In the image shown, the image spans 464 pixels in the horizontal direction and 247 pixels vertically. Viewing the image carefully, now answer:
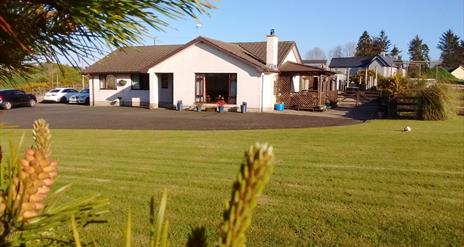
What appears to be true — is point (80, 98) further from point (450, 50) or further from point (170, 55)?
point (450, 50)

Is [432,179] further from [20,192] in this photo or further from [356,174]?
[20,192]

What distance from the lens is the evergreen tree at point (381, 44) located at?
100975 millimetres

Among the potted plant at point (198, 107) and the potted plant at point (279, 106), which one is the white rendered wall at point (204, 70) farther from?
the potted plant at point (279, 106)

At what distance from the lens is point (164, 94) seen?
121 feet

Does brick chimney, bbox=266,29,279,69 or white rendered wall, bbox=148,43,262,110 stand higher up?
brick chimney, bbox=266,29,279,69

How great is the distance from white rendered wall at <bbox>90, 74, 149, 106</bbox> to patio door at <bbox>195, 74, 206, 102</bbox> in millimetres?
5643

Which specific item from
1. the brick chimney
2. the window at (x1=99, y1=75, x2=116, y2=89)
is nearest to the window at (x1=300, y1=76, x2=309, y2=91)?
the brick chimney

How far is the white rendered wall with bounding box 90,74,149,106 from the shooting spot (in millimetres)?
37344

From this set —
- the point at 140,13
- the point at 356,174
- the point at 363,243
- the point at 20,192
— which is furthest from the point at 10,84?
the point at 356,174

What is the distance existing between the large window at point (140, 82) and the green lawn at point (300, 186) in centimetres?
2284

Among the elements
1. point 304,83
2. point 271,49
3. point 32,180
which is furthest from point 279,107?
point 32,180

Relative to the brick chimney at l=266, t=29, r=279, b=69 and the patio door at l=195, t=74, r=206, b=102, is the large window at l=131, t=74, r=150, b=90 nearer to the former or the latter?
the patio door at l=195, t=74, r=206, b=102

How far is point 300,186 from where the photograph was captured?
8172mm

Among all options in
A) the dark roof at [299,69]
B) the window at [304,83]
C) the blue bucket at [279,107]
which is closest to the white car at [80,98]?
the dark roof at [299,69]
